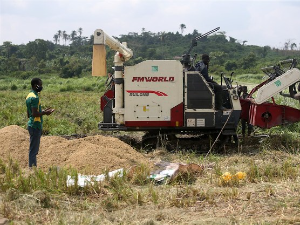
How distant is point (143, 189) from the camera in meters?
6.12

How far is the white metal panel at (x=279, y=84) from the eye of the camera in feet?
30.7

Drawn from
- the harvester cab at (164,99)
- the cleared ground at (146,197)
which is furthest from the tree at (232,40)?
the cleared ground at (146,197)

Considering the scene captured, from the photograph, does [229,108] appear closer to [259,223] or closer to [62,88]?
[259,223]

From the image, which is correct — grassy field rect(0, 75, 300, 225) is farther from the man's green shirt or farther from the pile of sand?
the man's green shirt

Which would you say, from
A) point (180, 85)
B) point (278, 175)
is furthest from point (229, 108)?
point (278, 175)

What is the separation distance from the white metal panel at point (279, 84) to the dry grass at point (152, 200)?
3.00 meters

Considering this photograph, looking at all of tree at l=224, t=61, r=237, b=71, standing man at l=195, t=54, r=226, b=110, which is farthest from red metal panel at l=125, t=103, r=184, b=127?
tree at l=224, t=61, r=237, b=71

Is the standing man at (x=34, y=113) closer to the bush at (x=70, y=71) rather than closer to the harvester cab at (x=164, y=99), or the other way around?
the harvester cab at (x=164, y=99)

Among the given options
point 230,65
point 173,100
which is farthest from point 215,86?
point 230,65

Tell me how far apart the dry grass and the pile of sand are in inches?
30.2

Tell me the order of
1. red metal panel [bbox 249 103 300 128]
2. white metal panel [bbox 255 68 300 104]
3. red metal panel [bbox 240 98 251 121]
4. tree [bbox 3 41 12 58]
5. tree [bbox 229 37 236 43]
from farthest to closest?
tree [bbox 229 37 236 43], tree [bbox 3 41 12 58], red metal panel [bbox 240 98 251 121], red metal panel [bbox 249 103 300 128], white metal panel [bbox 255 68 300 104]

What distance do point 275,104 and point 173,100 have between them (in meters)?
2.37

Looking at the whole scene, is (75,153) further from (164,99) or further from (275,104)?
(275,104)

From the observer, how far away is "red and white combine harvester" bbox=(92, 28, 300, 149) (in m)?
9.38
